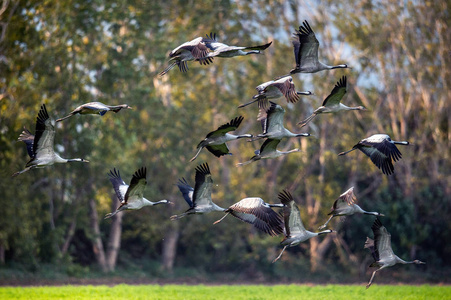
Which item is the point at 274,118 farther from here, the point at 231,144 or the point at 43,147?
the point at 231,144

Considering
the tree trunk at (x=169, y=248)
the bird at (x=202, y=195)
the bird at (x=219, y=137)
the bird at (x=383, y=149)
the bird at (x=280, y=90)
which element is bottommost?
the tree trunk at (x=169, y=248)

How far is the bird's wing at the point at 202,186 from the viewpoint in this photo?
1020 centimetres

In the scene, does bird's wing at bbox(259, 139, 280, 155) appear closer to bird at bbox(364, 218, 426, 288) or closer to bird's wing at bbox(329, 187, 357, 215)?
bird's wing at bbox(329, 187, 357, 215)

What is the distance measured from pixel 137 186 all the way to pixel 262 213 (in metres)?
2.03

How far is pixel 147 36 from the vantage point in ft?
90.5

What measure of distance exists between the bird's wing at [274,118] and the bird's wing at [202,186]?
132 cm

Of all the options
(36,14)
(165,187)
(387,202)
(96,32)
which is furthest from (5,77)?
(387,202)

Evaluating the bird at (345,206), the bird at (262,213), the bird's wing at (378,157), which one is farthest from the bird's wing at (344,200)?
the bird at (262,213)

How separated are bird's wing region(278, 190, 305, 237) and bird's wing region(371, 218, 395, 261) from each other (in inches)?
64.1

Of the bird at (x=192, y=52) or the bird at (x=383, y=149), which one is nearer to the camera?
the bird at (x=192, y=52)

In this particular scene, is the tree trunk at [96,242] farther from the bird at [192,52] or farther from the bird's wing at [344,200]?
the bird at [192,52]

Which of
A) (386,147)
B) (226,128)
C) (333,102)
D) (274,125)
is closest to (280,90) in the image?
(274,125)

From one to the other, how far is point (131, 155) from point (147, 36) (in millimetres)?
5324

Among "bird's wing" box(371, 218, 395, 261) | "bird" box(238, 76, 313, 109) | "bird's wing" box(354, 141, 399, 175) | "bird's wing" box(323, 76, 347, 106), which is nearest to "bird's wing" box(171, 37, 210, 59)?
"bird" box(238, 76, 313, 109)
